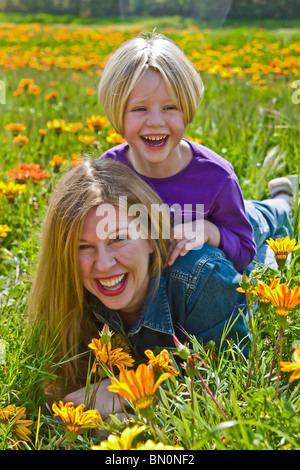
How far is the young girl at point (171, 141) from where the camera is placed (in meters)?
1.96

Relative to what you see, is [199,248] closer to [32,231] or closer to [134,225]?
[134,225]

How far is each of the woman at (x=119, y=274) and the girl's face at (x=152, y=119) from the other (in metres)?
0.17

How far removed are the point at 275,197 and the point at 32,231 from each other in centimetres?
109

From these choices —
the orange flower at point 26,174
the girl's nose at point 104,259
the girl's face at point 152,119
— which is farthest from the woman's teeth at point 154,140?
the orange flower at point 26,174

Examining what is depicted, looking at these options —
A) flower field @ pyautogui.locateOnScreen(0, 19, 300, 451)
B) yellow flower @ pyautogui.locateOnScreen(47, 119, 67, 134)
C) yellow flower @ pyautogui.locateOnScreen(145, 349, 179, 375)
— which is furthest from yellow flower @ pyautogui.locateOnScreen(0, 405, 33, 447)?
yellow flower @ pyautogui.locateOnScreen(47, 119, 67, 134)

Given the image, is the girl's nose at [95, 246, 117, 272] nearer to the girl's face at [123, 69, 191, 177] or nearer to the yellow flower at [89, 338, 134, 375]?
the yellow flower at [89, 338, 134, 375]

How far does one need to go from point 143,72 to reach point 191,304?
800mm

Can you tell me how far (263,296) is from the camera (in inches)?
53.4

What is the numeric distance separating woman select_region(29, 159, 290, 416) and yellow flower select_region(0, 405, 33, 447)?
22 cm

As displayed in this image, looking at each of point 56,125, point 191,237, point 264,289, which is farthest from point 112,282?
point 56,125

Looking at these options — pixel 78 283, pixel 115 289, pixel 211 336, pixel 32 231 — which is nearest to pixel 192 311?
pixel 211 336

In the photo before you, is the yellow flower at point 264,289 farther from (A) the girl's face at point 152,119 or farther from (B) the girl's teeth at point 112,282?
(A) the girl's face at point 152,119
